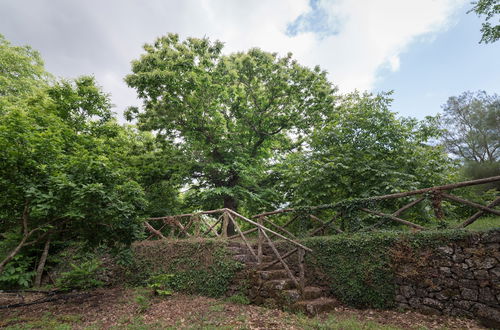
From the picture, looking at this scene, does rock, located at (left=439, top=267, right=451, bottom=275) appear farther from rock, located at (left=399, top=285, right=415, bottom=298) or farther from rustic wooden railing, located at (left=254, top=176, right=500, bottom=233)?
rustic wooden railing, located at (left=254, top=176, right=500, bottom=233)

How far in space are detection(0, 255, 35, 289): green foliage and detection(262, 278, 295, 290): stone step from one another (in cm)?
776

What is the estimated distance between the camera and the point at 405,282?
489 cm

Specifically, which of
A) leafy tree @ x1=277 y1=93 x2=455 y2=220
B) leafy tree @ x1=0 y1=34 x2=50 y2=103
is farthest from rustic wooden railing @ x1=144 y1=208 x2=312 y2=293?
leafy tree @ x1=0 y1=34 x2=50 y2=103

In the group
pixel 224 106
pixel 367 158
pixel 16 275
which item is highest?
pixel 224 106

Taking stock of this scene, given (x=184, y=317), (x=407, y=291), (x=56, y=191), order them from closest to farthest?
1. (x=407, y=291)
2. (x=56, y=191)
3. (x=184, y=317)

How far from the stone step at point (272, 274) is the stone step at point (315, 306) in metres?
0.99

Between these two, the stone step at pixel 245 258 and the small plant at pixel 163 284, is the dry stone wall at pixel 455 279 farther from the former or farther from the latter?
the small plant at pixel 163 284

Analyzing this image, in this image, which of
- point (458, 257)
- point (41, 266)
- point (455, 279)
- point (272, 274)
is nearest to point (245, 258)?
point (272, 274)

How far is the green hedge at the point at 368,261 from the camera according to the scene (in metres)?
4.80

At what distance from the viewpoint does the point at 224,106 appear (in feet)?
41.1

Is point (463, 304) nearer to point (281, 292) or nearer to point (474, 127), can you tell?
point (281, 292)

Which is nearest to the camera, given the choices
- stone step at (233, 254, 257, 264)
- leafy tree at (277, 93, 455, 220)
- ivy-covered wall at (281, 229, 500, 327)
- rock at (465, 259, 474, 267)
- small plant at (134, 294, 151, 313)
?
ivy-covered wall at (281, 229, 500, 327)

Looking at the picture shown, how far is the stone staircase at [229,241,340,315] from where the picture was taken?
500 centimetres

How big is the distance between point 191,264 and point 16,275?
5915 mm
